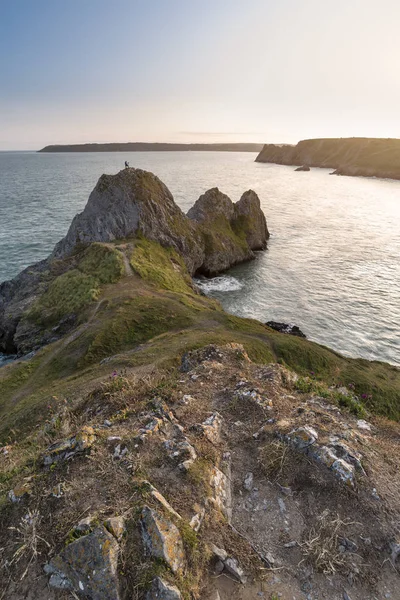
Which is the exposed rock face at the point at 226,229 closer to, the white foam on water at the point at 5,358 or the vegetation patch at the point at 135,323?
the vegetation patch at the point at 135,323

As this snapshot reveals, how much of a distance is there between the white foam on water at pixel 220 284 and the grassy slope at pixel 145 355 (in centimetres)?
2096

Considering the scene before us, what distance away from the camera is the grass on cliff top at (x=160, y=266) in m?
46.0

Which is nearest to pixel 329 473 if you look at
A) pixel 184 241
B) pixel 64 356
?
pixel 64 356

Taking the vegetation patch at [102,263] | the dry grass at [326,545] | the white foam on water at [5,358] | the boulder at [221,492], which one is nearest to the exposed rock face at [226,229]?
the vegetation patch at [102,263]

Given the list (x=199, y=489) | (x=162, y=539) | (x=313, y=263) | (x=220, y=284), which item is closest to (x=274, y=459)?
(x=199, y=489)

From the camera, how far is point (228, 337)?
29656 mm

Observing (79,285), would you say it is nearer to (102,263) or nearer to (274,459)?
(102,263)

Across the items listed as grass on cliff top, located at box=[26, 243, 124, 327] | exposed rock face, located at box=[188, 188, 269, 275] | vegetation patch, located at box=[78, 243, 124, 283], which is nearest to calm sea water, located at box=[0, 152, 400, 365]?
exposed rock face, located at box=[188, 188, 269, 275]

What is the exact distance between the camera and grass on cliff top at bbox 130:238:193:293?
46.0m

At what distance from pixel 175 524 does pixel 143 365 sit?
16.0 metres

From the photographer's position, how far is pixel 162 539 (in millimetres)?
7281

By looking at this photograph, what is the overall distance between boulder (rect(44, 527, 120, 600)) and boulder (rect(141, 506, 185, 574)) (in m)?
0.72

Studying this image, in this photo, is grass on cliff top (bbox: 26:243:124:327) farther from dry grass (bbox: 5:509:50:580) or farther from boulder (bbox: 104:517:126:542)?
boulder (bbox: 104:517:126:542)

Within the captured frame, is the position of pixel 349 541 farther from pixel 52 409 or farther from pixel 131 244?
pixel 131 244
